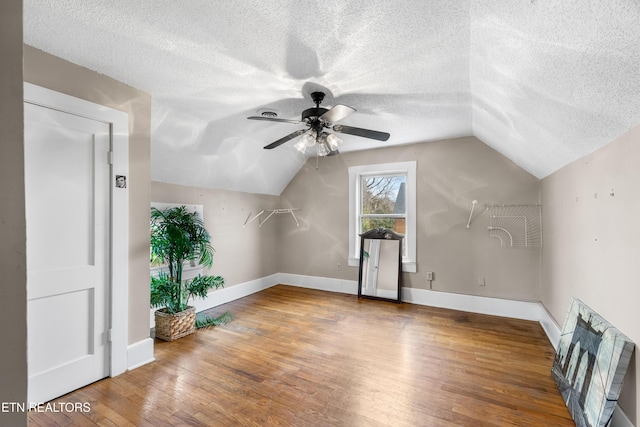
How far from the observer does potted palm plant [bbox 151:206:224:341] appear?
119 inches

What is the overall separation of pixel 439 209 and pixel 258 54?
3175 millimetres

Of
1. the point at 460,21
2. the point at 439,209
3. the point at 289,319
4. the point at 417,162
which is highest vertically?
the point at 460,21

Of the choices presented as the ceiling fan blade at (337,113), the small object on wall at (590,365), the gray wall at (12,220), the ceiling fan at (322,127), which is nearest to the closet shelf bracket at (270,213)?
the ceiling fan at (322,127)

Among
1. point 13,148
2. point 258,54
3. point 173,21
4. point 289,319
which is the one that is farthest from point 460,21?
point 289,319

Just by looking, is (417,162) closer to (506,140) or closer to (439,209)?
(439,209)

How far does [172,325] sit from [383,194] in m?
3.30

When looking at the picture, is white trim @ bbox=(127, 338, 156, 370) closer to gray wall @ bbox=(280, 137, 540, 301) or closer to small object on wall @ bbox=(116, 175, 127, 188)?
small object on wall @ bbox=(116, 175, 127, 188)

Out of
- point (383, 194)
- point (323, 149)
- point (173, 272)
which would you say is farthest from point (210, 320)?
point (383, 194)

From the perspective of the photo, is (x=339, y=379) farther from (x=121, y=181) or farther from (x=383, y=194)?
(x=383, y=194)

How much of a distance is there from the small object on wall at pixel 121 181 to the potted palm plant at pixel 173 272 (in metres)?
0.77

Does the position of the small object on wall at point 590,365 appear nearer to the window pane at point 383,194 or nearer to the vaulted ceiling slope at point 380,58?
the vaulted ceiling slope at point 380,58

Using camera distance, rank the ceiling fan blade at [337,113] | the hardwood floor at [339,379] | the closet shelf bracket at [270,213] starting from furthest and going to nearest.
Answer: the closet shelf bracket at [270,213] → the ceiling fan blade at [337,113] → the hardwood floor at [339,379]

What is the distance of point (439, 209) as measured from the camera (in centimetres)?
417

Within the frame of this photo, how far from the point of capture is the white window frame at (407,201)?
432cm
